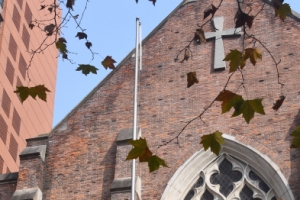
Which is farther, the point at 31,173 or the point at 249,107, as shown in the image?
the point at 31,173

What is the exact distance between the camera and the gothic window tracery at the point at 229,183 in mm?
17078

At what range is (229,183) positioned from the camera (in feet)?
57.0

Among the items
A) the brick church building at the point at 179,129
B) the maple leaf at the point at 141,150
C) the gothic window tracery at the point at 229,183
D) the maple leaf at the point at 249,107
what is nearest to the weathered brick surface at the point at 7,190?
the brick church building at the point at 179,129

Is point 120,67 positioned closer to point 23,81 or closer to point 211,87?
point 211,87

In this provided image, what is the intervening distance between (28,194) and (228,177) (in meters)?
4.15

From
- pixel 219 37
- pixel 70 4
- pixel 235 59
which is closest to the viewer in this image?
pixel 235 59

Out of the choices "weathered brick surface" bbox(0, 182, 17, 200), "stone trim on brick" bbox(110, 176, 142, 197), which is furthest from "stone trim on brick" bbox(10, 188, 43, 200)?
"stone trim on brick" bbox(110, 176, 142, 197)

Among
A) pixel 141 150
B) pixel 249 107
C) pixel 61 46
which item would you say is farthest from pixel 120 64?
pixel 249 107

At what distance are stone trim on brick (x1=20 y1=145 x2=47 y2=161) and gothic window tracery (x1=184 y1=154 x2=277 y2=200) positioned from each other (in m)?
3.40

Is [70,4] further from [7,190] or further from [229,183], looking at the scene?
[7,190]

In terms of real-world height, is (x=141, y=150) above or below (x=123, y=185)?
below

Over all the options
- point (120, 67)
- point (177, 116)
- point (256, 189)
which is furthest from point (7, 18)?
point (256, 189)

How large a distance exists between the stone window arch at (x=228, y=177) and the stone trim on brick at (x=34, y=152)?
10.1ft

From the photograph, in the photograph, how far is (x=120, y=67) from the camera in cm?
1989
